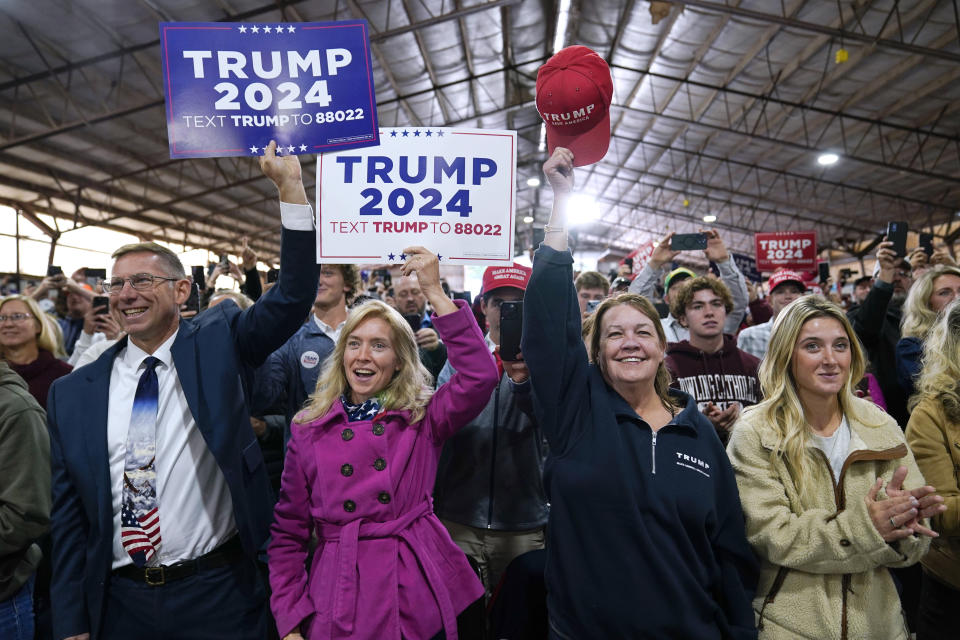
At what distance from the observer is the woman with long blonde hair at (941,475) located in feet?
6.29

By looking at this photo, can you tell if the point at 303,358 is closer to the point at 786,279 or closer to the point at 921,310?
the point at 921,310

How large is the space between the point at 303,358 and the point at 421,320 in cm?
126

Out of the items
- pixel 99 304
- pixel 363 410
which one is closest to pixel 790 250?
pixel 363 410

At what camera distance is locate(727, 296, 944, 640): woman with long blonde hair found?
1.62m

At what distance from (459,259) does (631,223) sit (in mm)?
25337

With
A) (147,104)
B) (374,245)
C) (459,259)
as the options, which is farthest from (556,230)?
(147,104)

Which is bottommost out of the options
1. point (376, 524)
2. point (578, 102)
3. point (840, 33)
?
point (376, 524)

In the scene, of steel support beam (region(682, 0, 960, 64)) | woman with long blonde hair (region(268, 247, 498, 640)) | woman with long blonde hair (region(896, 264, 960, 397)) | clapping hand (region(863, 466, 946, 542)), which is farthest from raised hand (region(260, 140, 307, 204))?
steel support beam (region(682, 0, 960, 64))

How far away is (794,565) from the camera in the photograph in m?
1.65

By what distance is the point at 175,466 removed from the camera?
5.91 feet

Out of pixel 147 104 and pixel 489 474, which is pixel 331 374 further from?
pixel 147 104

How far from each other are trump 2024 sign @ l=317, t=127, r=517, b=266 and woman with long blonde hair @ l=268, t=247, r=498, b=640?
194mm

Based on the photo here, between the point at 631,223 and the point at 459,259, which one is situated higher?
the point at 631,223

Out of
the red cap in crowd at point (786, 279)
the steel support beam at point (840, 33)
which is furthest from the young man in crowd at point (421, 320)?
the steel support beam at point (840, 33)
